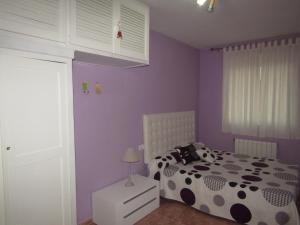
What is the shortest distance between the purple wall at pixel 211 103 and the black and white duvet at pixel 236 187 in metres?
1.18

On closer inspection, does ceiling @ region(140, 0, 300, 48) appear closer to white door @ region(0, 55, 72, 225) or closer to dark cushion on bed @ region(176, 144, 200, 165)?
white door @ region(0, 55, 72, 225)

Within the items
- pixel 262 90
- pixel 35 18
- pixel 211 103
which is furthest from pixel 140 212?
pixel 262 90

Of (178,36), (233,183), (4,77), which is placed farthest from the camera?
(178,36)

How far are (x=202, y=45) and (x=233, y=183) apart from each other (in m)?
2.99

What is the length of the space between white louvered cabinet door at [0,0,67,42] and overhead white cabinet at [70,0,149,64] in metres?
0.12

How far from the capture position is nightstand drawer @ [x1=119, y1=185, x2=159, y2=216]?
2.54 meters

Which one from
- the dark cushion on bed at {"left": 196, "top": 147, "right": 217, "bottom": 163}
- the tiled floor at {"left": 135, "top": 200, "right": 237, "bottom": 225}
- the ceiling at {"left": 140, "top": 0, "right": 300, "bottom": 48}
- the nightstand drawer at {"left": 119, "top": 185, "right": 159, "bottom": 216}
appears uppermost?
the ceiling at {"left": 140, "top": 0, "right": 300, "bottom": 48}

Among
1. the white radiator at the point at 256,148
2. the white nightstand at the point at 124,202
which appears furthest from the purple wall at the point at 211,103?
the white nightstand at the point at 124,202

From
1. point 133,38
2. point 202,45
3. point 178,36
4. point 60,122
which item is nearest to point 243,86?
point 202,45

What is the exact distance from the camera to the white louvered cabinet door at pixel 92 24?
1931mm

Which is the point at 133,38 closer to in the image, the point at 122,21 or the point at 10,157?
the point at 122,21

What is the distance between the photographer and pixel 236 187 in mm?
2703

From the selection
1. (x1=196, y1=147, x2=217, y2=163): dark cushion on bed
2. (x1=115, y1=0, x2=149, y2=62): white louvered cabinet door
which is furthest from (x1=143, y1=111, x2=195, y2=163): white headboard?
(x1=115, y1=0, x2=149, y2=62): white louvered cabinet door

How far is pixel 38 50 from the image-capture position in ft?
5.30
